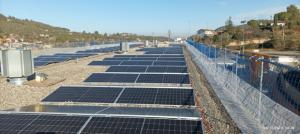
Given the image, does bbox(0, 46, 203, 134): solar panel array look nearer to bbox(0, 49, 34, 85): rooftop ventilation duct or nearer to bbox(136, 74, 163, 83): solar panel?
bbox(136, 74, 163, 83): solar panel

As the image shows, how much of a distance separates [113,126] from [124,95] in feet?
11.4

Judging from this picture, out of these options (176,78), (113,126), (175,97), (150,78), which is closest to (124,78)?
(150,78)

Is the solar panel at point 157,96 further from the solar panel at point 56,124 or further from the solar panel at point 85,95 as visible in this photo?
the solar panel at point 56,124

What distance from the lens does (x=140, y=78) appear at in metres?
14.3

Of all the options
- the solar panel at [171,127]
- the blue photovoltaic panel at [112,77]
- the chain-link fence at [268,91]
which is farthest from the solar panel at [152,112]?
the blue photovoltaic panel at [112,77]

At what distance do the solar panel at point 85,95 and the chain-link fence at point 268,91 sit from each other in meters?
5.29

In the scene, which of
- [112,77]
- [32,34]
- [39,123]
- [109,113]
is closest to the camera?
[39,123]

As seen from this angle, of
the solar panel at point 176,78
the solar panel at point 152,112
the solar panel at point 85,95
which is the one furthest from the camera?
the solar panel at point 176,78

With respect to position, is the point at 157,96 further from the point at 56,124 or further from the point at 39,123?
the point at 39,123

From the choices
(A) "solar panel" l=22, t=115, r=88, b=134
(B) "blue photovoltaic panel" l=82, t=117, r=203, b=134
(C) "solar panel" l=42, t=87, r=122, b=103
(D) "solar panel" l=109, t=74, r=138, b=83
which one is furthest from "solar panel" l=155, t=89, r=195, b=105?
(A) "solar panel" l=22, t=115, r=88, b=134

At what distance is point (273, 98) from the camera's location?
10203 millimetres

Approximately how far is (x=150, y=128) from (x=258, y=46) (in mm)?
63973

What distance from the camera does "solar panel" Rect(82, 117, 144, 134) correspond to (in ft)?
21.1

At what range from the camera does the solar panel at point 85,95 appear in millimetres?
9945
